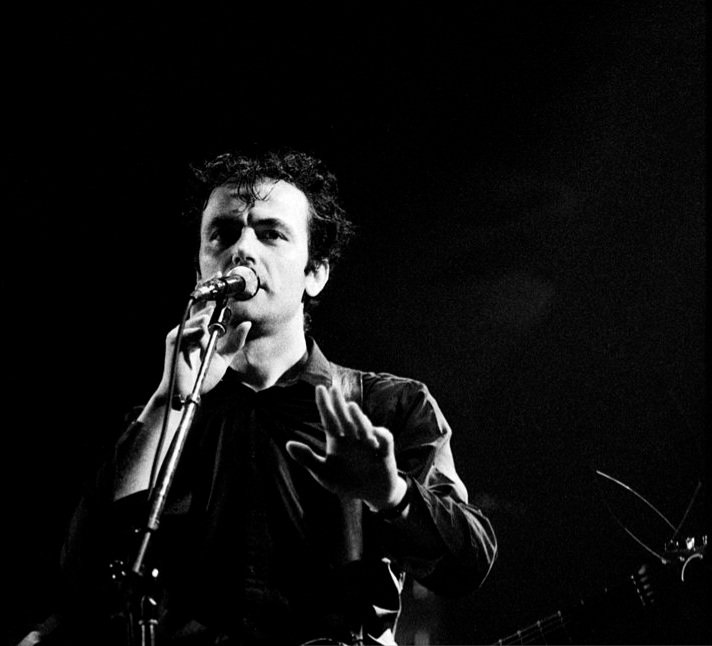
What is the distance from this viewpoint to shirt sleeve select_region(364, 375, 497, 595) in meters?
1.87

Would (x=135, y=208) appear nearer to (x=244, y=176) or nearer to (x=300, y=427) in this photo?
(x=244, y=176)

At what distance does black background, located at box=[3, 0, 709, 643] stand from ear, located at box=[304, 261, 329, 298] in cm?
5

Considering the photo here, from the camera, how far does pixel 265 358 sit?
2346 mm

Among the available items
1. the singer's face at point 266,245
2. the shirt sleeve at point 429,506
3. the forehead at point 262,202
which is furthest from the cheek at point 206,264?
the shirt sleeve at point 429,506

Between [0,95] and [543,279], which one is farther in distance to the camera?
[0,95]

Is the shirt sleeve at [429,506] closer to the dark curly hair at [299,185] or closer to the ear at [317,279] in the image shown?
the ear at [317,279]

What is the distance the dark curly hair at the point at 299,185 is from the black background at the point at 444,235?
0.19 ft

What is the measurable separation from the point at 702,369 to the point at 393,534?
110cm

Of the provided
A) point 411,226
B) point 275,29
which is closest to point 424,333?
point 411,226

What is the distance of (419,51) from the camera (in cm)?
266

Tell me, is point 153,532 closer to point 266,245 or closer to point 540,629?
point 266,245

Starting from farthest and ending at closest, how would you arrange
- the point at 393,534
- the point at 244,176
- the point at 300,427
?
1. the point at 244,176
2. the point at 300,427
3. the point at 393,534

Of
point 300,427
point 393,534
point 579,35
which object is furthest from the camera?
point 579,35

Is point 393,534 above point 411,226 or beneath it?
beneath
